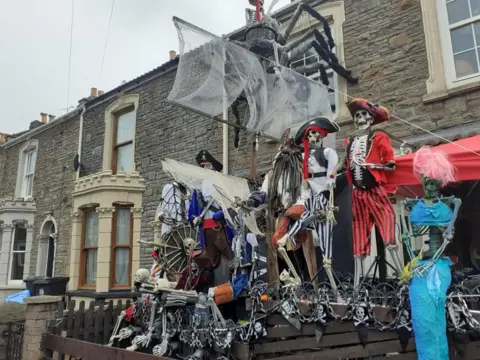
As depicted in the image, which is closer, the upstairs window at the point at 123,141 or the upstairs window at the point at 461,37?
the upstairs window at the point at 461,37

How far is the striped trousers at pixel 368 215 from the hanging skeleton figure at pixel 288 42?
8.98 feet

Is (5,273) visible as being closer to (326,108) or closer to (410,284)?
(326,108)

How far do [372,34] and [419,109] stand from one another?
1.73 metres

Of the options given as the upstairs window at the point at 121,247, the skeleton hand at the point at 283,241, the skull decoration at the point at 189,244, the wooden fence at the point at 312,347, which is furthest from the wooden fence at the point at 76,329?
the upstairs window at the point at 121,247

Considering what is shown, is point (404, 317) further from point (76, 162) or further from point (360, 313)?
point (76, 162)

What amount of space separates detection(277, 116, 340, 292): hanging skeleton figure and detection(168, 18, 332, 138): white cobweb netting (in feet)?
3.91

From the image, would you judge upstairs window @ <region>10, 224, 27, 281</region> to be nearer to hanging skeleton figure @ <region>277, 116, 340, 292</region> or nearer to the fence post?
the fence post

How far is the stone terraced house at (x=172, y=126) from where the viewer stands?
6.24m

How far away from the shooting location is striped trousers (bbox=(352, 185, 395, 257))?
389 cm

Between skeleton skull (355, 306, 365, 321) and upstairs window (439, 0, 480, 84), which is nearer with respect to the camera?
skeleton skull (355, 306, 365, 321)

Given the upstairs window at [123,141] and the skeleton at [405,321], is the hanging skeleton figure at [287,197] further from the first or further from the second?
the upstairs window at [123,141]

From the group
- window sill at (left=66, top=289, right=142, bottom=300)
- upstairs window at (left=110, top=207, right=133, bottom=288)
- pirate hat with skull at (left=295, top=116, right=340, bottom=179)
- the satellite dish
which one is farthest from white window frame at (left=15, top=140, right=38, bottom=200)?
pirate hat with skull at (left=295, top=116, right=340, bottom=179)

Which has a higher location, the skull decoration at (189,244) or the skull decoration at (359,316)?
the skull decoration at (189,244)

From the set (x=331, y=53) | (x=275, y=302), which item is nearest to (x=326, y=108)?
(x=331, y=53)
